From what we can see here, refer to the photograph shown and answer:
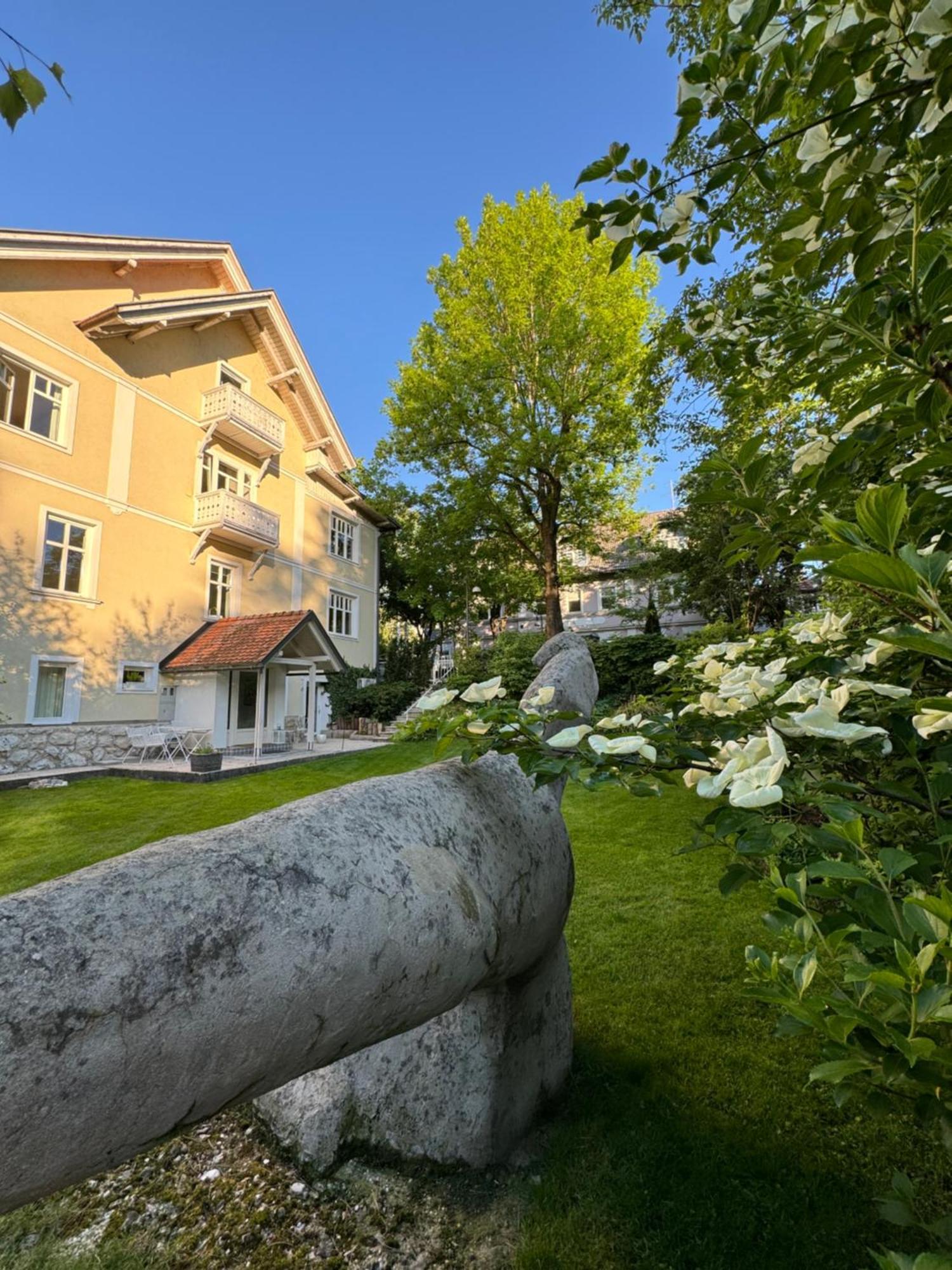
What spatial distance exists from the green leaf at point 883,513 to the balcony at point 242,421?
16.8 meters

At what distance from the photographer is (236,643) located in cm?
1374

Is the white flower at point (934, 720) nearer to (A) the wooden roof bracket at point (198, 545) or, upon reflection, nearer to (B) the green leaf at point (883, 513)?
(B) the green leaf at point (883, 513)

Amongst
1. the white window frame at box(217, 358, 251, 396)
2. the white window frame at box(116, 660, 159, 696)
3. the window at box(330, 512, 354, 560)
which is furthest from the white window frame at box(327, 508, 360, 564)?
the white window frame at box(116, 660, 159, 696)

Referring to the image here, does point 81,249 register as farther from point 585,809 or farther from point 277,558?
point 585,809

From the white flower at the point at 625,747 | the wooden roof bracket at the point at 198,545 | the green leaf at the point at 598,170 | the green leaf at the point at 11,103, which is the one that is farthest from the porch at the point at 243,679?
the white flower at the point at 625,747

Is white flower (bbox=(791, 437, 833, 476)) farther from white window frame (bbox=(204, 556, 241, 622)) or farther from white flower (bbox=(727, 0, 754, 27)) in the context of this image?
white window frame (bbox=(204, 556, 241, 622))

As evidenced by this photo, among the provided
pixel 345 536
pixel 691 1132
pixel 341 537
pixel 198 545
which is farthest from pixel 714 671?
pixel 345 536

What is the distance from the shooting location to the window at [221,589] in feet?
50.9

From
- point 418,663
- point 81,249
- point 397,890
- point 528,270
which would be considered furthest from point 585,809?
point 418,663

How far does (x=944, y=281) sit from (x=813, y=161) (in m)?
0.45

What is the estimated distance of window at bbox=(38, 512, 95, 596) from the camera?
38.5ft

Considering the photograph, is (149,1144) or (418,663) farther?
(418,663)

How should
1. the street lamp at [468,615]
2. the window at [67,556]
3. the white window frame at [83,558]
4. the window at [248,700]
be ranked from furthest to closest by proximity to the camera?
the street lamp at [468,615] → the window at [248,700] → the window at [67,556] → the white window frame at [83,558]

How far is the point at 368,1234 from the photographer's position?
1604 millimetres
